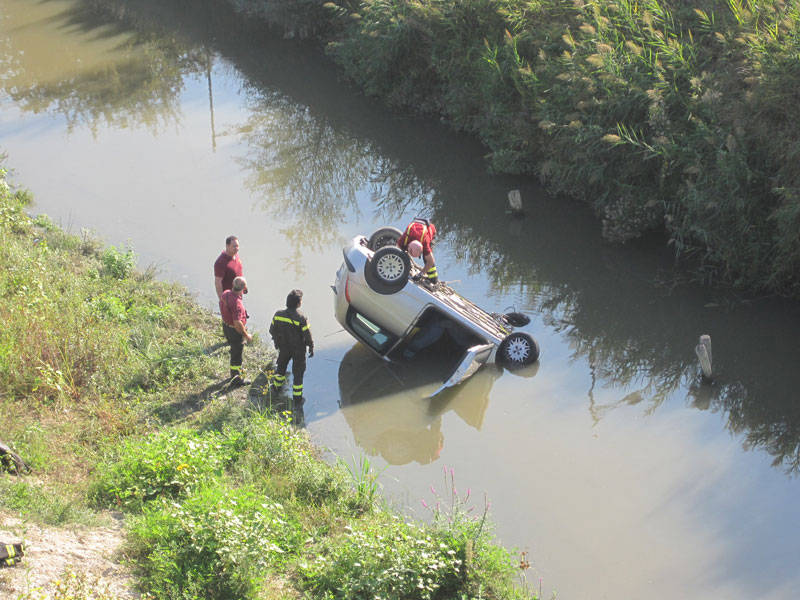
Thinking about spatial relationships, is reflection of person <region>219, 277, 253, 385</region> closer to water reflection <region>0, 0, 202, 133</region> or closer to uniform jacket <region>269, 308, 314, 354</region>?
uniform jacket <region>269, 308, 314, 354</region>

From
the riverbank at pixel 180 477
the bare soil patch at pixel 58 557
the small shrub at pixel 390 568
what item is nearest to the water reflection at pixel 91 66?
the riverbank at pixel 180 477

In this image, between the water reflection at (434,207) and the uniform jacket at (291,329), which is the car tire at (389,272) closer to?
the uniform jacket at (291,329)

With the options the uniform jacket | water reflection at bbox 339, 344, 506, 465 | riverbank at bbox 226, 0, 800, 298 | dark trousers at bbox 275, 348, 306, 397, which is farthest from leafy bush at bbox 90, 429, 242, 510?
riverbank at bbox 226, 0, 800, 298

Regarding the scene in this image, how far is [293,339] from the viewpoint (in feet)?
30.5

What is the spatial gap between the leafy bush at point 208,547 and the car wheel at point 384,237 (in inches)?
204

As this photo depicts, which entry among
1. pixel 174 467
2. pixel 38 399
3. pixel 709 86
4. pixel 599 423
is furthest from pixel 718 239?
pixel 38 399

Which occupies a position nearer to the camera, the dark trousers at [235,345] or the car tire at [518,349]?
the dark trousers at [235,345]

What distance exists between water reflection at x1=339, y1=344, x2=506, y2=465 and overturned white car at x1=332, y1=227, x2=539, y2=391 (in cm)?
24

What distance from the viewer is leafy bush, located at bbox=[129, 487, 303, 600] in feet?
19.9

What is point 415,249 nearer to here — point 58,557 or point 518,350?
point 518,350

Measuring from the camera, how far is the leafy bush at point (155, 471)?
7281 millimetres

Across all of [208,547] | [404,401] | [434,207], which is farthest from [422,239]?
[208,547]

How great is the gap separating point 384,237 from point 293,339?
2.69 meters

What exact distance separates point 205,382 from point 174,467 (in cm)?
233
